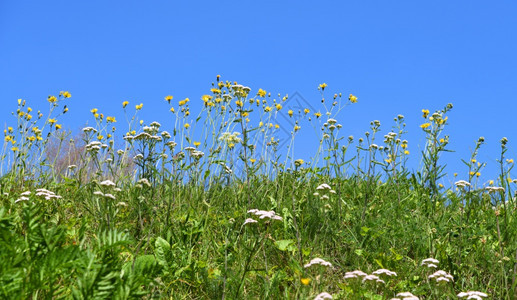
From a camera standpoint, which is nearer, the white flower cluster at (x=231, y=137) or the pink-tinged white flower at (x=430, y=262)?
the pink-tinged white flower at (x=430, y=262)

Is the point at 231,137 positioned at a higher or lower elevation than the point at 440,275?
higher

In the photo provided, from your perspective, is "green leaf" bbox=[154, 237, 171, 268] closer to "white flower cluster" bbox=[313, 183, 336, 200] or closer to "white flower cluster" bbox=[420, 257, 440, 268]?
"white flower cluster" bbox=[313, 183, 336, 200]

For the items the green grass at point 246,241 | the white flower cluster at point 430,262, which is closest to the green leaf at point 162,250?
the green grass at point 246,241

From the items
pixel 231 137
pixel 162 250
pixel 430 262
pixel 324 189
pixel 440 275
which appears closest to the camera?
pixel 440 275

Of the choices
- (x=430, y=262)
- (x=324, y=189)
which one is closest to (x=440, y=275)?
(x=430, y=262)

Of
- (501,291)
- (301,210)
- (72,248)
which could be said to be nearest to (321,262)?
(72,248)

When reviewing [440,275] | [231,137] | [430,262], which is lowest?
[440,275]

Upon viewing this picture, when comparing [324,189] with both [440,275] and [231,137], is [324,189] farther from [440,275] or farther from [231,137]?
[231,137]

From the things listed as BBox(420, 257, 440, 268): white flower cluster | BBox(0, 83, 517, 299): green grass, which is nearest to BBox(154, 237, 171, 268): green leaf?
BBox(0, 83, 517, 299): green grass

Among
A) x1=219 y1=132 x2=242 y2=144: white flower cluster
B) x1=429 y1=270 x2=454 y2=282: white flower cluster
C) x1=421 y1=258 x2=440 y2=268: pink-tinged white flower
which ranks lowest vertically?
x1=429 y1=270 x2=454 y2=282: white flower cluster

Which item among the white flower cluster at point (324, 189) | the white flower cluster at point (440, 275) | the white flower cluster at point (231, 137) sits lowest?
the white flower cluster at point (440, 275)

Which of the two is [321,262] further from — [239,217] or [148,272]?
[239,217]

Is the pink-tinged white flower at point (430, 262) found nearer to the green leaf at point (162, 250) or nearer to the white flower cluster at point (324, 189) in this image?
the white flower cluster at point (324, 189)

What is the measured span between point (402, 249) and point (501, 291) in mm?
713
